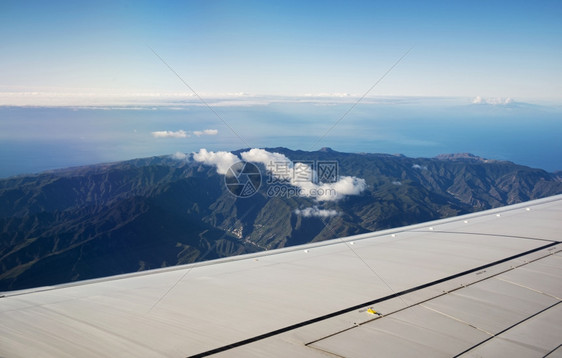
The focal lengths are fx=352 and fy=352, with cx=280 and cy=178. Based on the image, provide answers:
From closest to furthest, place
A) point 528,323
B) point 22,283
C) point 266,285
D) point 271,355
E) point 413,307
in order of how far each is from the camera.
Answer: point 271,355
point 528,323
point 413,307
point 266,285
point 22,283

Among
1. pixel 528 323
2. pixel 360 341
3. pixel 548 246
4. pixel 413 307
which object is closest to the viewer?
pixel 360 341

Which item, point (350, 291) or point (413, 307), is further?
point (350, 291)

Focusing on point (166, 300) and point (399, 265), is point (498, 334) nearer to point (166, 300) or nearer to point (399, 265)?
point (399, 265)

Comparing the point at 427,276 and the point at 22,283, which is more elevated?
the point at 427,276

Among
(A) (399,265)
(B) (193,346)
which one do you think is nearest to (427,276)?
(A) (399,265)

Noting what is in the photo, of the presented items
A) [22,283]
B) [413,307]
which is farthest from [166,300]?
[22,283]

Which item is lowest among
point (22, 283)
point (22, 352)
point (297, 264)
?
point (22, 283)

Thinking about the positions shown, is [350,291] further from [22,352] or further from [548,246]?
[548,246]
